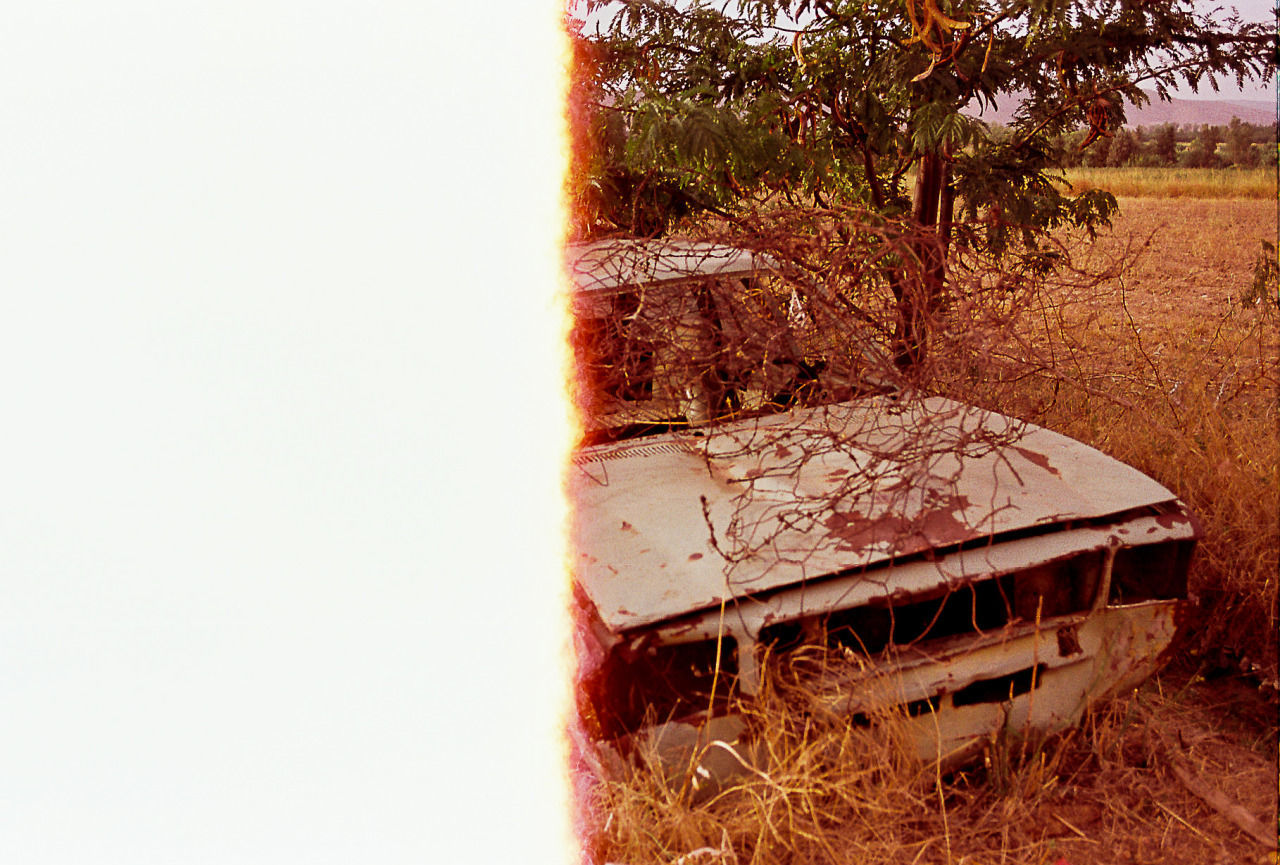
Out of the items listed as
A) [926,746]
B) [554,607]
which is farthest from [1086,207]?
[554,607]

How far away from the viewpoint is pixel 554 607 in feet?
7.30

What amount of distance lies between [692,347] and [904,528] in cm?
121

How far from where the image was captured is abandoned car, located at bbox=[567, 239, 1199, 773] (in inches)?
82.1

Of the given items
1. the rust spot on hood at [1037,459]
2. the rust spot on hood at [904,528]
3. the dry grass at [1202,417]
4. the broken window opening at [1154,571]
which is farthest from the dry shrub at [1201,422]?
the rust spot on hood at [904,528]

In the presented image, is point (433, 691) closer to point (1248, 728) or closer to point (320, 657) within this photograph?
point (320, 657)

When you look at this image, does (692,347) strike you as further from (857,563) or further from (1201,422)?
(1201,422)

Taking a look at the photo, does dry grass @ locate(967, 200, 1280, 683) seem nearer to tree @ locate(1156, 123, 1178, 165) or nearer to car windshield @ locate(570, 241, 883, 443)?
car windshield @ locate(570, 241, 883, 443)

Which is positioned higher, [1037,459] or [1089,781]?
[1037,459]

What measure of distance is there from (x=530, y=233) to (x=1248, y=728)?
293 centimetres

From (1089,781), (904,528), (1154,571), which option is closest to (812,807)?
(904,528)

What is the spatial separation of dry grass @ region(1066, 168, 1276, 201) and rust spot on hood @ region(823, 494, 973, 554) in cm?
1487

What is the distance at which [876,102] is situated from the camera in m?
5.00

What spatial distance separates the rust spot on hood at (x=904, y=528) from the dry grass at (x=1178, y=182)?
14865 mm

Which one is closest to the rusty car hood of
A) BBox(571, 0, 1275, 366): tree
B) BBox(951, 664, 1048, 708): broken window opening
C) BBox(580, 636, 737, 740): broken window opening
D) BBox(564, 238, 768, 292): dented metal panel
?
BBox(580, 636, 737, 740): broken window opening
